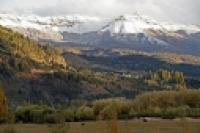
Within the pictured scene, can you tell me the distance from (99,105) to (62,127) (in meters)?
97.0

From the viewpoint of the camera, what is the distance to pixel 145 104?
155875 millimetres

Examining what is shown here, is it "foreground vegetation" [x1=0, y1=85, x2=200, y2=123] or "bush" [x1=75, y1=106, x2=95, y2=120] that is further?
"bush" [x1=75, y1=106, x2=95, y2=120]

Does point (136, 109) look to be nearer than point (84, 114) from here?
No

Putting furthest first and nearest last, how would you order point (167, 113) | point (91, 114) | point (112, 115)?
1. point (91, 114)
2. point (167, 113)
3. point (112, 115)

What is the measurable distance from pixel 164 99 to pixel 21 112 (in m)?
41.5

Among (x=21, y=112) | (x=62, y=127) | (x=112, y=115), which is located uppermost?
(x=112, y=115)

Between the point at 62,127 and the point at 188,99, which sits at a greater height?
the point at 62,127

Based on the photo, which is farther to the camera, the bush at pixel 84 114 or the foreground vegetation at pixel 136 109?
the bush at pixel 84 114

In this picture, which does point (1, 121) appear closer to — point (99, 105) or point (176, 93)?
point (99, 105)

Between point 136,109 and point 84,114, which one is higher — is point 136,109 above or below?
above

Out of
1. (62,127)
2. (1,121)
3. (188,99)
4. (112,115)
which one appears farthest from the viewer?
(188,99)

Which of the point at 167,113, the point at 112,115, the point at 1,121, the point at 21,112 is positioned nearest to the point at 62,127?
the point at 112,115

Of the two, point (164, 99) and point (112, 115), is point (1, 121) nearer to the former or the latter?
point (164, 99)

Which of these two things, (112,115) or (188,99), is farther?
(188,99)
